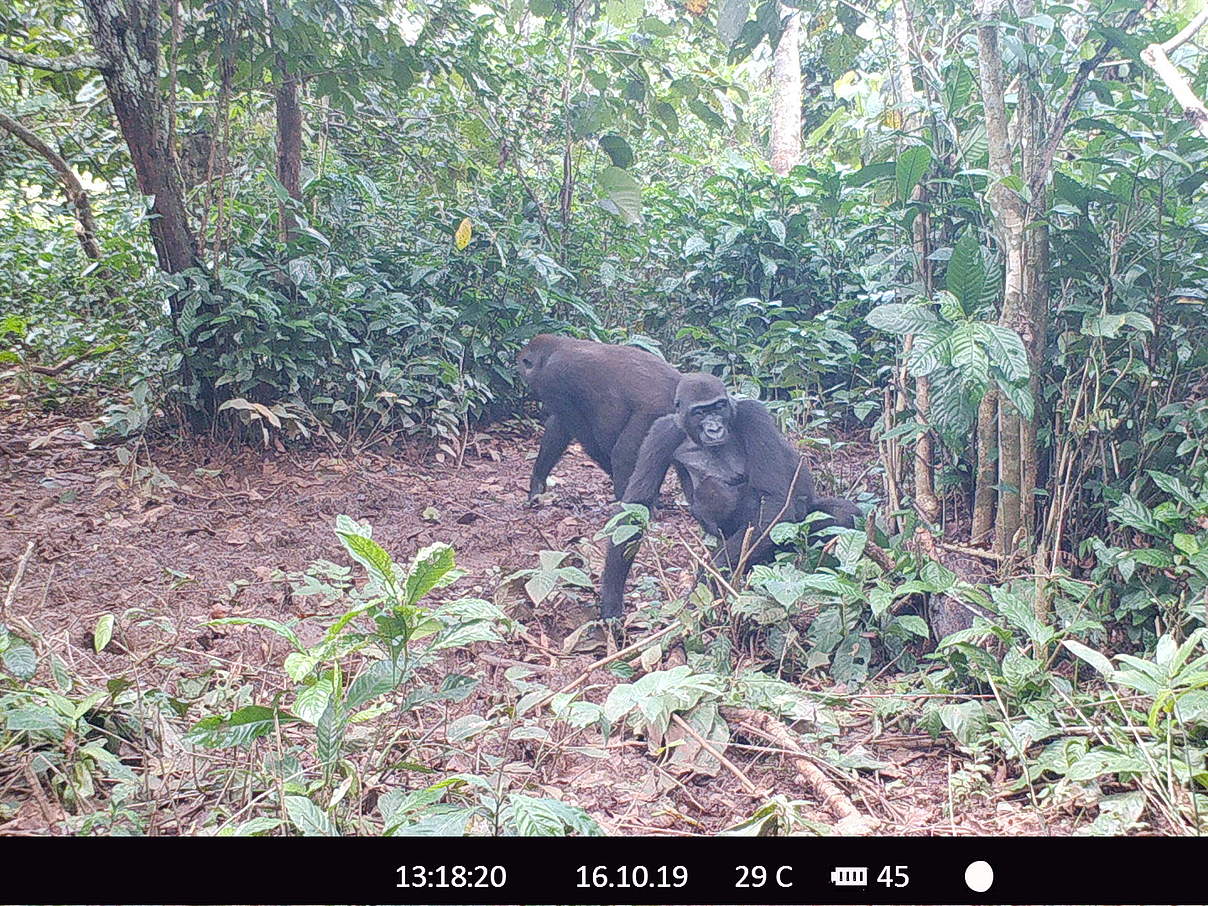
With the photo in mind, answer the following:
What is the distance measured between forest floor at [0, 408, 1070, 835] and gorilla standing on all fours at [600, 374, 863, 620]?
0.25m

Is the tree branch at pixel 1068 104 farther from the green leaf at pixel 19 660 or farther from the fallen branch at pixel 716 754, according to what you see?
the green leaf at pixel 19 660

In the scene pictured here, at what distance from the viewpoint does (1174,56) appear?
9.33ft

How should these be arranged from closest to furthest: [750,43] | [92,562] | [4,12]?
[750,43]
[92,562]
[4,12]

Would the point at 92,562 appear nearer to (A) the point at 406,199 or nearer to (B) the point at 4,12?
(B) the point at 4,12

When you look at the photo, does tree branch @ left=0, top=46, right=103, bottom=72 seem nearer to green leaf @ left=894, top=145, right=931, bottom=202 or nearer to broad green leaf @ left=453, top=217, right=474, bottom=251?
broad green leaf @ left=453, top=217, right=474, bottom=251

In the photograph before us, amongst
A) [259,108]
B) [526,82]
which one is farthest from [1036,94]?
[259,108]

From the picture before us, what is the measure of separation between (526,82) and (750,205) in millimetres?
1562

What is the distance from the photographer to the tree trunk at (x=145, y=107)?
3.88 metres

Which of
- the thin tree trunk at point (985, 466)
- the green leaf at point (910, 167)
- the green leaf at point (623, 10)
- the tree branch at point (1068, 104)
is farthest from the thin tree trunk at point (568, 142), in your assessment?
the thin tree trunk at point (985, 466)

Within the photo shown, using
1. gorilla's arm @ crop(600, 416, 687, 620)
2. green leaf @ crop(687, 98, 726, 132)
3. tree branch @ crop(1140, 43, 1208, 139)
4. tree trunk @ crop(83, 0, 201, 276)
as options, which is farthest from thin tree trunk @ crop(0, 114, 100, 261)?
tree branch @ crop(1140, 43, 1208, 139)

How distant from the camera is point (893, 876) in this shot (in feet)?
4.23

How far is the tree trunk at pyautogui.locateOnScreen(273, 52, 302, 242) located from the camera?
4.76 m

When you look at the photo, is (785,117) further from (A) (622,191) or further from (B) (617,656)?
(B) (617,656)

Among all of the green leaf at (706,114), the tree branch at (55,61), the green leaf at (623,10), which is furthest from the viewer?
the green leaf at (706,114)
